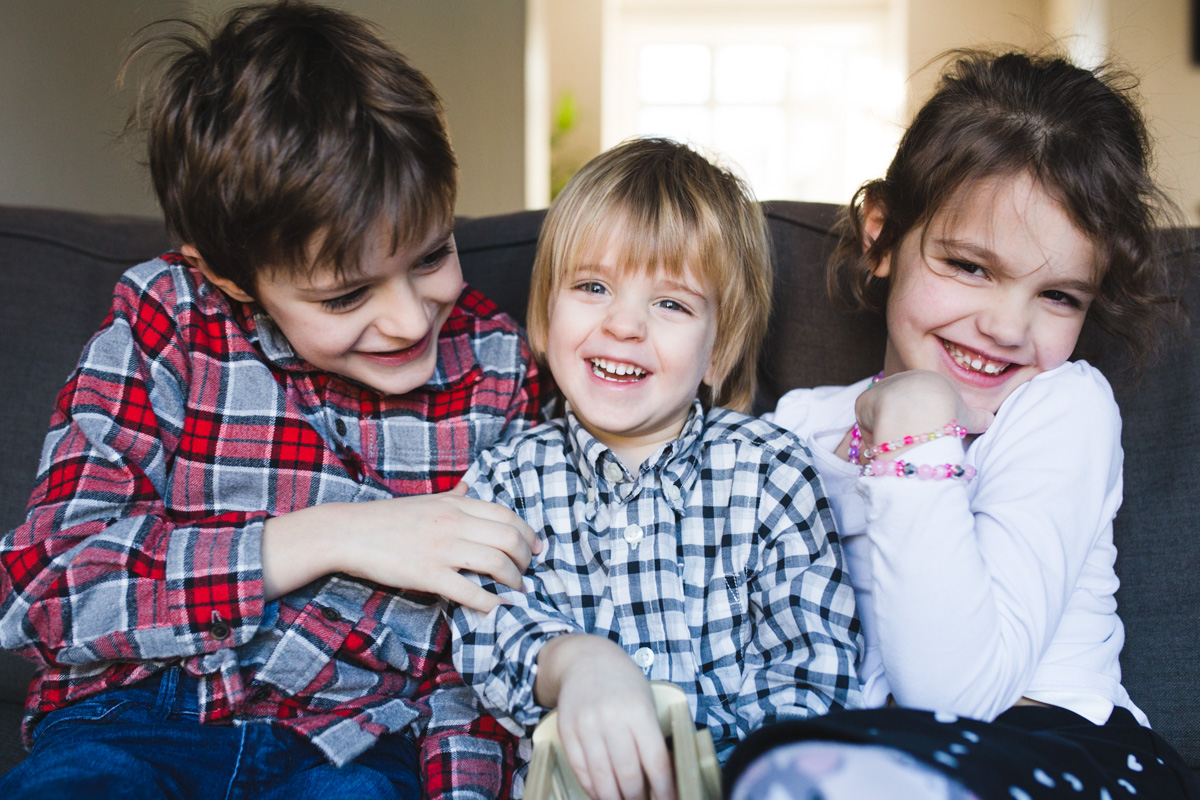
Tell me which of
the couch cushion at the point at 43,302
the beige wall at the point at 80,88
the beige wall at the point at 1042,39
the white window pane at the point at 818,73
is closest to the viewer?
the couch cushion at the point at 43,302

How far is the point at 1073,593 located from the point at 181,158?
111 centimetres

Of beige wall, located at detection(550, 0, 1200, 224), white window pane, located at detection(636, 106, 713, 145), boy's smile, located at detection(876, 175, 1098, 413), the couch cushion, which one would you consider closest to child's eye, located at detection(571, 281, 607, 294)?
boy's smile, located at detection(876, 175, 1098, 413)

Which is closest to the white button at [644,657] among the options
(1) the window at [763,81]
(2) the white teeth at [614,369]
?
(2) the white teeth at [614,369]

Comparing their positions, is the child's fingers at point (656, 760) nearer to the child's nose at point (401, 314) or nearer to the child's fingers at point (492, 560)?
the child's fingers at point (492, 560)

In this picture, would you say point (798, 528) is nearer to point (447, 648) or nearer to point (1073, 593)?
point (1073, 593)

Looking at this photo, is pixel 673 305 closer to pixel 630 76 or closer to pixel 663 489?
pixel 663 489

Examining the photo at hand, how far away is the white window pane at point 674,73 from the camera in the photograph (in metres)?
5.75

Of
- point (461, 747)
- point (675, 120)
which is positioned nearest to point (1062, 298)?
point (461, 747)

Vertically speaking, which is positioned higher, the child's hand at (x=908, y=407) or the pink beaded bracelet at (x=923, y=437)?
the child's hand at (x=908, y=407)

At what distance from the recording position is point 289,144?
2.98 feet

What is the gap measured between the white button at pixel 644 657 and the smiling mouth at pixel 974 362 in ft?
1.65

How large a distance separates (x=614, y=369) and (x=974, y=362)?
43cm

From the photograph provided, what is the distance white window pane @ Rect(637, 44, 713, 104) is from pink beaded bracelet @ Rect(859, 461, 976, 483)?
17.4 feet

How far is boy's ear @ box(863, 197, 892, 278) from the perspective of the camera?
1.14 m
